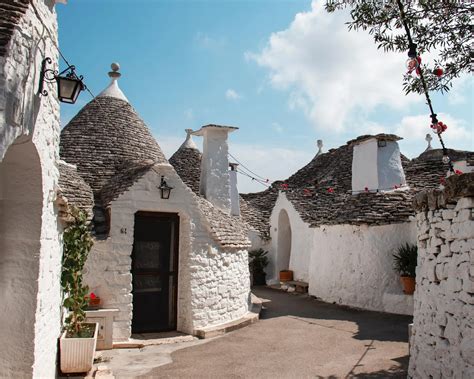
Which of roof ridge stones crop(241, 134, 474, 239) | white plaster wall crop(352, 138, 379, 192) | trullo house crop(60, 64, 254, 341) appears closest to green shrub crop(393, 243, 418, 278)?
roof ridge stones crop(241, 134, 474, 239)

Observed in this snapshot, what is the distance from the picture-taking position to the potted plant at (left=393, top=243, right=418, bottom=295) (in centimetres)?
1138

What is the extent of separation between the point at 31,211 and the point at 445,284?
14.2 ft

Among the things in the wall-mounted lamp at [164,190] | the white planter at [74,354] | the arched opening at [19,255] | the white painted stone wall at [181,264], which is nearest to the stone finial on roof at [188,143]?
the white painted stone wall at [181,264]

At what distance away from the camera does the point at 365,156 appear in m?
14.1

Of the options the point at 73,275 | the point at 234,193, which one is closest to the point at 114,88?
the point at 234,193

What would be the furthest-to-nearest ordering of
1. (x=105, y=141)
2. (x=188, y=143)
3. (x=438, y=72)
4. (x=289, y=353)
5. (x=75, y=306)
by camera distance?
1. (x=188, y=143)
2. (x=105, y=141)
3. (x=289, y=353)
4. (x=75, y=306)
5. (x=438, y=72)

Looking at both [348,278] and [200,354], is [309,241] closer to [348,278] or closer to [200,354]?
[348,278]

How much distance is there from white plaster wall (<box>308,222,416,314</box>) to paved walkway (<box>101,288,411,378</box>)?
3.54 feet

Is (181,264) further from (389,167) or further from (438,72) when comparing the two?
(389,167)

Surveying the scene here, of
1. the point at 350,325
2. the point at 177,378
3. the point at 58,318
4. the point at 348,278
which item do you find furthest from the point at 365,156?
the point at 58,318

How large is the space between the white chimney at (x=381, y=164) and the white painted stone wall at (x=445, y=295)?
814cm

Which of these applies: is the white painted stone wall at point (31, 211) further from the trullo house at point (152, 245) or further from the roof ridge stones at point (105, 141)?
the roof ridge stones at point (105, 141)

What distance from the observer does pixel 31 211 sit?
14.3ft

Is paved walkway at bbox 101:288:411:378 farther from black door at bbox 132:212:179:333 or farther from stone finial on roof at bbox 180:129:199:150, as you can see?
stone finial on roof at bbox 180:129:199:150
